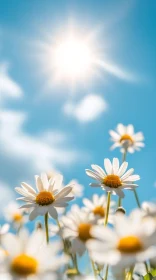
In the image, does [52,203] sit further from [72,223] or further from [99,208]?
[99,208]

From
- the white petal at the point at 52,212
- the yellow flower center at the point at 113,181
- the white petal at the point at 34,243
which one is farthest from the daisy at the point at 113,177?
the white petal at the point at 34,243

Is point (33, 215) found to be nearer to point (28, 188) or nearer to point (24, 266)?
point (28, 188)

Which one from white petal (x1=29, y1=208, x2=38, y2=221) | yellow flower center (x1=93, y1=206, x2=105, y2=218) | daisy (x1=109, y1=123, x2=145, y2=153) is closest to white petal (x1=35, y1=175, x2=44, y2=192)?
white petal (x1=29, y1=208, x2=38, y2=221)

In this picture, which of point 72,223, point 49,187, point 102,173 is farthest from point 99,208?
point 72,223

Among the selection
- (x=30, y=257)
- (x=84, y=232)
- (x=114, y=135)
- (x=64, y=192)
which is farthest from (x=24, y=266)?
(x=114, y=135)

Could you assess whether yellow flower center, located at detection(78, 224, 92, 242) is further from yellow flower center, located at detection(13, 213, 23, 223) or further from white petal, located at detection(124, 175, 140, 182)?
yellow flower center, located at detection(13, 213, 23, 223)

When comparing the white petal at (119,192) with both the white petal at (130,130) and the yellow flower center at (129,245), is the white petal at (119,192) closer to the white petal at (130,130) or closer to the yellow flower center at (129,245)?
the yellow flower center at (129,245)
